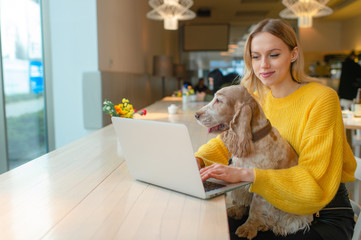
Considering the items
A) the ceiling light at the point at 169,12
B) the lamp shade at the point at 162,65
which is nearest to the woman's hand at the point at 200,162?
the ceiling light at the point at 169,12

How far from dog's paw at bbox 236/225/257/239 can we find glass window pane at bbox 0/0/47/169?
300 cm

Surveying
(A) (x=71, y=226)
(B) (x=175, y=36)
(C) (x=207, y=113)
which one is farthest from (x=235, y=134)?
(B) (x=175, y=36)

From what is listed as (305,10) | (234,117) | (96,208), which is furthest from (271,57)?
(305,10)

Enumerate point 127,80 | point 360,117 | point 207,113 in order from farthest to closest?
point 127,80, point 360,117, point 207,113

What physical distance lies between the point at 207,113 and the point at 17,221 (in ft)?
2.23

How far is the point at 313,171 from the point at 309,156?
0.05m

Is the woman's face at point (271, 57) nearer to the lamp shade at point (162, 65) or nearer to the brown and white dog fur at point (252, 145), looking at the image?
the brown and white dog fur at point (252, 145)

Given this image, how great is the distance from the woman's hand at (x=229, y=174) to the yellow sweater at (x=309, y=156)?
3 centimetres

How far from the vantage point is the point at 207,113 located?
1.17m

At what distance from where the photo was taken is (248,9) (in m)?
10.5

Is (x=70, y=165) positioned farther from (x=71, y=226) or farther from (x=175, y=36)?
(x=175, y=36)

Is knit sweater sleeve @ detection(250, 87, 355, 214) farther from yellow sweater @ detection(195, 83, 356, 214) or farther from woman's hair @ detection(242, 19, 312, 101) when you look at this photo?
woman's hair @ detection(242, 19, 312, 101)

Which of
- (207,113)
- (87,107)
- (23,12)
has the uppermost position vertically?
(23,12)

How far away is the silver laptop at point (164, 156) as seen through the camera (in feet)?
2.93
